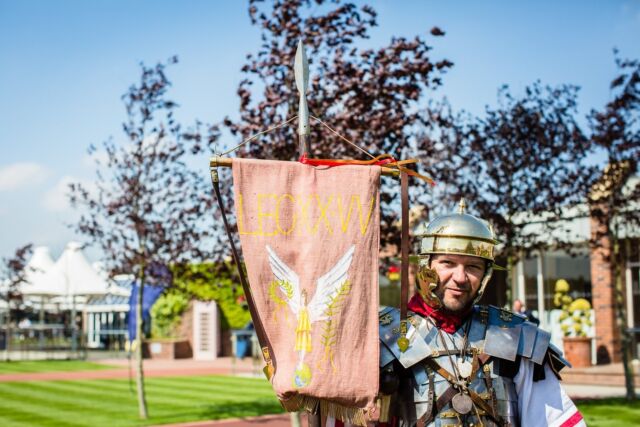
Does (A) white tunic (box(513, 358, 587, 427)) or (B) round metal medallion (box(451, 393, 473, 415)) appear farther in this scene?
(A) white tunic (box(513, 358, 587, 427))

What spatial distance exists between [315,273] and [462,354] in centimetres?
84

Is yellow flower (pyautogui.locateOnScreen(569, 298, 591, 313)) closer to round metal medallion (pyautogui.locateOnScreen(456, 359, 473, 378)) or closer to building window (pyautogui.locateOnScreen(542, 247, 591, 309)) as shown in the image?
building window (pyautogui.locateOnScreen(542, 247, 591, 309))

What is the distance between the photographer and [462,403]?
4.01 metres

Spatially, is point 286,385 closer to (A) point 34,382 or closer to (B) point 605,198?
(B) point 605,198

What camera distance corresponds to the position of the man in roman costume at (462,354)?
4.08m

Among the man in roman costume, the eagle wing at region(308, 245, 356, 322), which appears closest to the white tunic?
the man in roman costume

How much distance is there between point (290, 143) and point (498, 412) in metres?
5.80

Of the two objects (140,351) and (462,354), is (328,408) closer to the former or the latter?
(462,354)

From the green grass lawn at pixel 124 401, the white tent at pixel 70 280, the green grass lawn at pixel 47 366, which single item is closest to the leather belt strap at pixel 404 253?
the green grass lawn at pixel 124 401

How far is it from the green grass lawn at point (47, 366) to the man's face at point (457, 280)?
72.0 feet

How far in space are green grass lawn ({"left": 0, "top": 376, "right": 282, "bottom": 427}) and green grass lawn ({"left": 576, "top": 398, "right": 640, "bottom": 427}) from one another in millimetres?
5216

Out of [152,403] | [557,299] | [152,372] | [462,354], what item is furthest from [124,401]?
[462,354]

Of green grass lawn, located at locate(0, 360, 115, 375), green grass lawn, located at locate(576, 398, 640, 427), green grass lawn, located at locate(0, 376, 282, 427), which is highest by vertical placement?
green grass lawn, located at locate(576, 398, 640, 427)

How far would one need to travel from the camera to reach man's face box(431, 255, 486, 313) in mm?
4227
